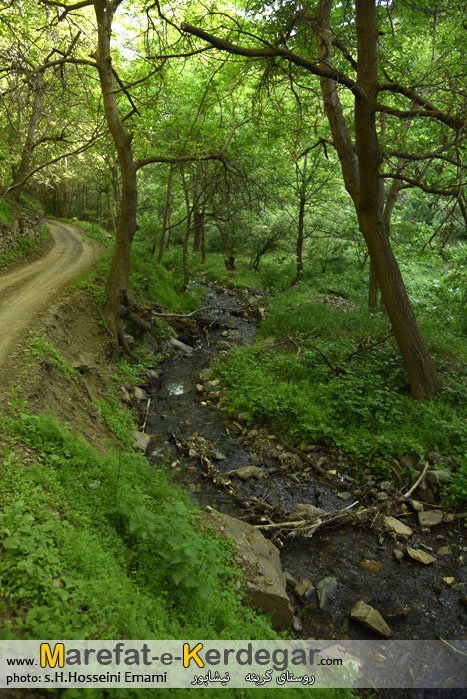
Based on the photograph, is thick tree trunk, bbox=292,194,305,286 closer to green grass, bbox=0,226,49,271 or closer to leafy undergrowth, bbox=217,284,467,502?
leafy undergrowth, bbox=217,284,467,502

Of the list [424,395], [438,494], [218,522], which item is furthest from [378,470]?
[218,522]

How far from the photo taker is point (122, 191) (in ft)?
30.9

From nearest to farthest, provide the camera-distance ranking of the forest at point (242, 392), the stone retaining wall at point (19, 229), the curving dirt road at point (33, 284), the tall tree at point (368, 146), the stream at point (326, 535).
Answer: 1. the forest at point (242, 392)
2. the stream at point (326, 535)
3. the tall tree at point (368, 146)
4. the curving dirt road at point (33, 284)
5. the stone retaining wall at point (19, 229)

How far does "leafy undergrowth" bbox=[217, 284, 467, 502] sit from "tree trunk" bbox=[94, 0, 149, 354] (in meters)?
3.09

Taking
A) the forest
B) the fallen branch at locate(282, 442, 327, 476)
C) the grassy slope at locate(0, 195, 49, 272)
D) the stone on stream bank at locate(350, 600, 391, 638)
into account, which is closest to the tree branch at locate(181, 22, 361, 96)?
the forest

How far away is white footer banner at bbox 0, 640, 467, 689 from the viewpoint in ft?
8.13

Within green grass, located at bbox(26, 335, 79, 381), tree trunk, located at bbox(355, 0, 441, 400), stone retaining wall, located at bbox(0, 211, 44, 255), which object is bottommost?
green grass, located at bbox(26, 335, 79, 381)

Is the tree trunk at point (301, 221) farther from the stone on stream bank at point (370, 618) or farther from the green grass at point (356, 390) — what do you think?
the stone on stream bank at point (370, 618)

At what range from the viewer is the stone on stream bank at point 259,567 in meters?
4.23

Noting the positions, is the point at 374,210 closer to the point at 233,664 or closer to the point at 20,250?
the point at 233,664

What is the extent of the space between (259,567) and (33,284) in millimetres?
10293

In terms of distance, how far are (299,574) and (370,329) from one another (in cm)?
766

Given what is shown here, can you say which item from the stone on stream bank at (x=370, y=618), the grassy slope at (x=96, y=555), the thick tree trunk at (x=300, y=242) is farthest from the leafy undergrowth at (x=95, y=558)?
the thick tree trunk at (x=300, y=242)

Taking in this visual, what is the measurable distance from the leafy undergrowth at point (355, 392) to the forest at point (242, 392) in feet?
0.18
